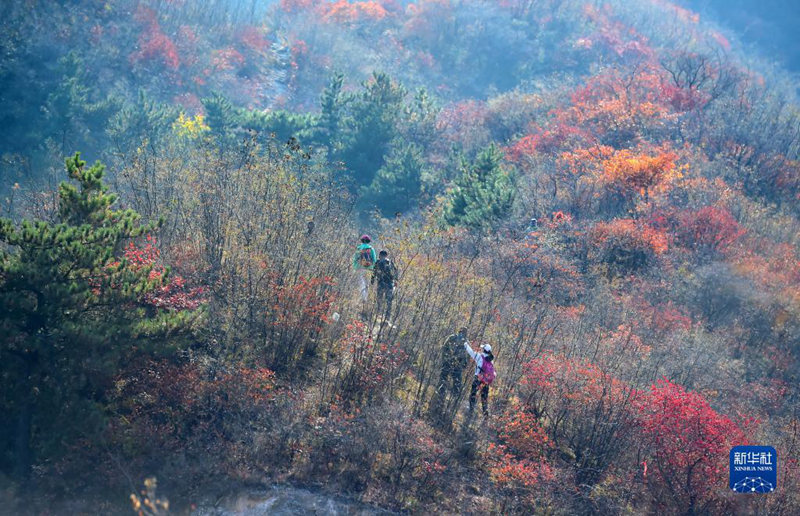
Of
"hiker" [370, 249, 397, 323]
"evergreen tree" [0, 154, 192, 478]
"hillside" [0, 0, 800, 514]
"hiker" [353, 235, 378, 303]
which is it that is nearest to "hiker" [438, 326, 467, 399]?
"hillside" [0, 0, 800, 514]

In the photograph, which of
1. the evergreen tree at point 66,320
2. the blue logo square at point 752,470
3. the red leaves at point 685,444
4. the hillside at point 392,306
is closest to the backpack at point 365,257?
the hillside at point 392,306

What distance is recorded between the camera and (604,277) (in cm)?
1912

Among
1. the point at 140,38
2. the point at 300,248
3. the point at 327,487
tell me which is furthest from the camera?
the point at 140,38

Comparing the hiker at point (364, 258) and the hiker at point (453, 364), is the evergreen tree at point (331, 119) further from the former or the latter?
the hiker at point (453, 364)

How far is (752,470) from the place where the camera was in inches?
347

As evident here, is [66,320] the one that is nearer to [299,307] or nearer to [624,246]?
[299,307]

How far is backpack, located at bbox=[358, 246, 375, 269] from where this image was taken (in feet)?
41.5

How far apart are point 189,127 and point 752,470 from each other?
2816 cm

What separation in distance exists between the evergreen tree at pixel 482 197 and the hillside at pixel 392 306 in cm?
9

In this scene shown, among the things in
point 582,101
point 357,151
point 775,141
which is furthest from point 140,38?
point 775,141

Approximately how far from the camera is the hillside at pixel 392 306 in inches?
357

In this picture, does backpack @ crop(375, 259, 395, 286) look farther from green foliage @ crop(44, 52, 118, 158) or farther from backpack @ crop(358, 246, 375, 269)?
green foliage @ crop(44, 52, 118, 158)

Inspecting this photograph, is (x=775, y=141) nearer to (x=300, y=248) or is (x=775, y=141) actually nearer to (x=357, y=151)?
(x=357, y=151)

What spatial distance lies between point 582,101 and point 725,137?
25.4ft
